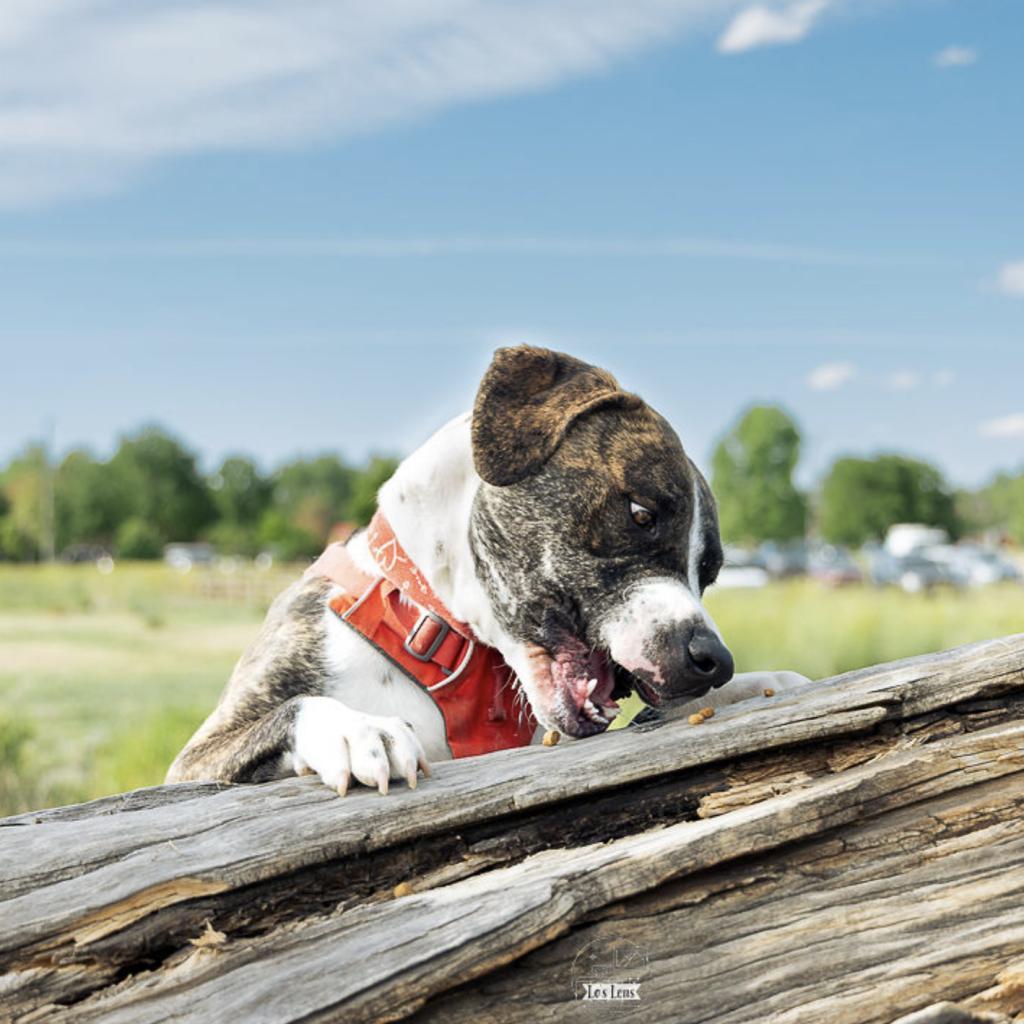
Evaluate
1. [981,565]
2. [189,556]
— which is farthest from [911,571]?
[189,556]

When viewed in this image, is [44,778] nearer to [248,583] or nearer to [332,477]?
[248,583]

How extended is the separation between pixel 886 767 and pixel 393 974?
46.5 inches

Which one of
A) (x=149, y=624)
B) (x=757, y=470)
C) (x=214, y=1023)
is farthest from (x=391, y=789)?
(x=757, y=470)

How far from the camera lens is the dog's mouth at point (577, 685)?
3035mm

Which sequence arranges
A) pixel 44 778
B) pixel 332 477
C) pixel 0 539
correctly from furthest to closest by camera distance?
pixel 332 477
pixel 0 539
pixel 44 778

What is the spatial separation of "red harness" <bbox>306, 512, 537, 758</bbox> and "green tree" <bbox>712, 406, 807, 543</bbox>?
4784 cm

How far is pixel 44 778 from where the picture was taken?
8.40m

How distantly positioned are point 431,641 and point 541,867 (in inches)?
34.2

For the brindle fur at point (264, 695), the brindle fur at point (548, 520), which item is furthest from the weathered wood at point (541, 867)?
the brindle fur at point (548, 520)

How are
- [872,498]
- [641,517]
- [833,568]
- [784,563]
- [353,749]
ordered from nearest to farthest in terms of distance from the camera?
1. [353,749]
2. [641,517]
3. [833,568]
4. [784,563]
5. [872,498]

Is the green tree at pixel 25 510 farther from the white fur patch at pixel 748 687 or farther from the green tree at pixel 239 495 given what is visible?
the white fur patch at pixel 748 687

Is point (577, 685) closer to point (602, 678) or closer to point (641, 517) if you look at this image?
point (602, 678)

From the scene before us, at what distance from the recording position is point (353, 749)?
2621mm

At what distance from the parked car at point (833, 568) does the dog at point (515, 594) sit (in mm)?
28704
